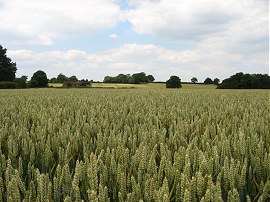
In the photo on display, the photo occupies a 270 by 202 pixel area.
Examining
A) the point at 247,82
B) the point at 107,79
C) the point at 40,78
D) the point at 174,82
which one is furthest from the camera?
the point at 107,79

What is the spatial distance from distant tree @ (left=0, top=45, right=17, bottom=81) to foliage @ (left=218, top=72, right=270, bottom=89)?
143ft

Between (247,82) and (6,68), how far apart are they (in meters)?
50.1

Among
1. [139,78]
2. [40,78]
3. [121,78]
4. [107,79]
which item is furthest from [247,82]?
[40,78]

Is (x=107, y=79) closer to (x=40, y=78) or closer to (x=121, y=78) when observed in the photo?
(x=121, y=78)

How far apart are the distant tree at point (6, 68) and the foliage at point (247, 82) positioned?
4364cm

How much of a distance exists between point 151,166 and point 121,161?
29 centimetres

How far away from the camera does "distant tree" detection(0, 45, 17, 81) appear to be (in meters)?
62.1

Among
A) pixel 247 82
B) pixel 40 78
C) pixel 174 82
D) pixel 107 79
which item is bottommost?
pixel 174 82

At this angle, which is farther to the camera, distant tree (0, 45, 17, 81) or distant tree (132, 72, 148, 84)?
distant tree (132, 72, 148, 84)

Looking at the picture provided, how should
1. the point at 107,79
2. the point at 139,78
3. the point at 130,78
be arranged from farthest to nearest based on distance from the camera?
the point at 107,79 → the point at 130,78 → the point at 139,78

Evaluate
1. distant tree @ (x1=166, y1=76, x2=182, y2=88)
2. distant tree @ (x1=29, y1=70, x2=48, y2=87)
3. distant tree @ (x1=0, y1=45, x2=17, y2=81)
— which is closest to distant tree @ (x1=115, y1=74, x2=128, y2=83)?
distant tree @ (x1=166, y1=76, x2=182, y2=88)

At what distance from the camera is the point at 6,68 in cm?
6319

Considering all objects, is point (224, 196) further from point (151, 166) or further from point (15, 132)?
point (15, 132)

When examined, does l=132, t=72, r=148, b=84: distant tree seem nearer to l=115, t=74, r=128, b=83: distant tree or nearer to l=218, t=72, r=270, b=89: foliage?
l=115, t=74, r=128, b=83: distant tree
